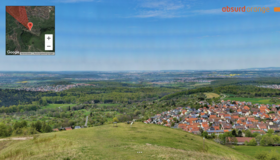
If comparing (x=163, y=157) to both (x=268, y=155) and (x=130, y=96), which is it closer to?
(x=268, y=155)

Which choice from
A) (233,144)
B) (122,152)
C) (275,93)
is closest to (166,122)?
(233,144)

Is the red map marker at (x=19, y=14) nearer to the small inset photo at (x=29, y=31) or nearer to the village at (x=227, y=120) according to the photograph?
the small inset photo at (x=29, y=31)

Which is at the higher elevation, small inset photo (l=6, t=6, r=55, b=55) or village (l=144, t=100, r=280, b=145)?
small inset photo (l=6, t=6, r=55, b=55)

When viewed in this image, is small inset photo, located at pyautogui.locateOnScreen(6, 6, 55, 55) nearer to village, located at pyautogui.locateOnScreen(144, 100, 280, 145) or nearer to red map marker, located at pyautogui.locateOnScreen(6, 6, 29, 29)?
red map marker, located at pyautogui.locateOnScreen(6, 6, 29, 29)

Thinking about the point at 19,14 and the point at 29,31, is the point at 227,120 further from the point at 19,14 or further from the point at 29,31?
the point at 19,14

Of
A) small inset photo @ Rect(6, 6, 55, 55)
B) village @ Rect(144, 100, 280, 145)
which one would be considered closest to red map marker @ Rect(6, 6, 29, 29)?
small inset photo @ Rect(6, 6, 55, 55)

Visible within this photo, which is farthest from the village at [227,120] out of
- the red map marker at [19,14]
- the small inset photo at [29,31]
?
the red map marker at [19,14]

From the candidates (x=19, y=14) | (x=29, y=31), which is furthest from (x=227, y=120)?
(x=19, y=14)
